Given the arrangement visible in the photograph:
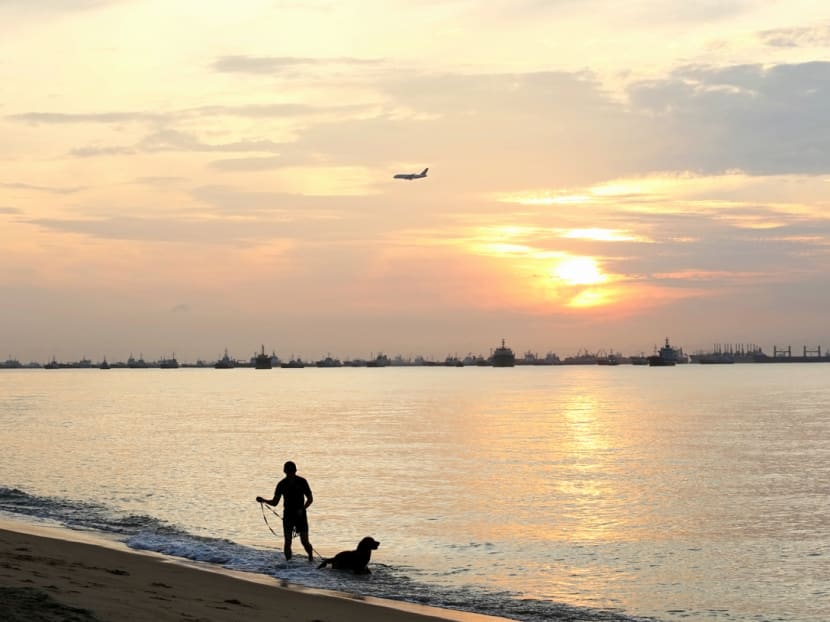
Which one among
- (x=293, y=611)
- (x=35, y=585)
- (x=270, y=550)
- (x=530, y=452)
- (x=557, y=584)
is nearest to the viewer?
(x=35, y=585)

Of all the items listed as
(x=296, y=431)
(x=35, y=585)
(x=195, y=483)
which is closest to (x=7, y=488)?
(x=195, y=483)

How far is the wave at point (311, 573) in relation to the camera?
20844 millimetres

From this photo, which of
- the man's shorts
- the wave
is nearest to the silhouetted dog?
the wave

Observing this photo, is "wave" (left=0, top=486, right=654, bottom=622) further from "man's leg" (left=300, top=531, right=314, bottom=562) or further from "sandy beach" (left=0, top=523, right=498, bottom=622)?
"sandy beach" (left=0, top=523, right=498, bottom=622)

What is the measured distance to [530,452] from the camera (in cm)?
6675

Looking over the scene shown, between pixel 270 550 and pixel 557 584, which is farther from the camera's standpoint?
pixel 270 550

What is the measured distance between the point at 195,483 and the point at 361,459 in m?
14.7

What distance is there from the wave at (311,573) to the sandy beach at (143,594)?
1049 mm

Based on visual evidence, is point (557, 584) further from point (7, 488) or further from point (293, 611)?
point (7, 488)

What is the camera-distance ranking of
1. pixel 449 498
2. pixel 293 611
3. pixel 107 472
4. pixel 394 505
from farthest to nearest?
pixel 107 472, pixel 449 498, pixel 394 505, pixel 293 611

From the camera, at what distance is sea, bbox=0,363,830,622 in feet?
77.0

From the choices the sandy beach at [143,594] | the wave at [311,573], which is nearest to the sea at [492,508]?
the wave at [311,573]

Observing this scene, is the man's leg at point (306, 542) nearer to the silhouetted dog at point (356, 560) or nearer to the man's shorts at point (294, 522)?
the man's shorts at point (294, 522)

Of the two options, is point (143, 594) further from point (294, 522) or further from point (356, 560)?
point (356, 560)
